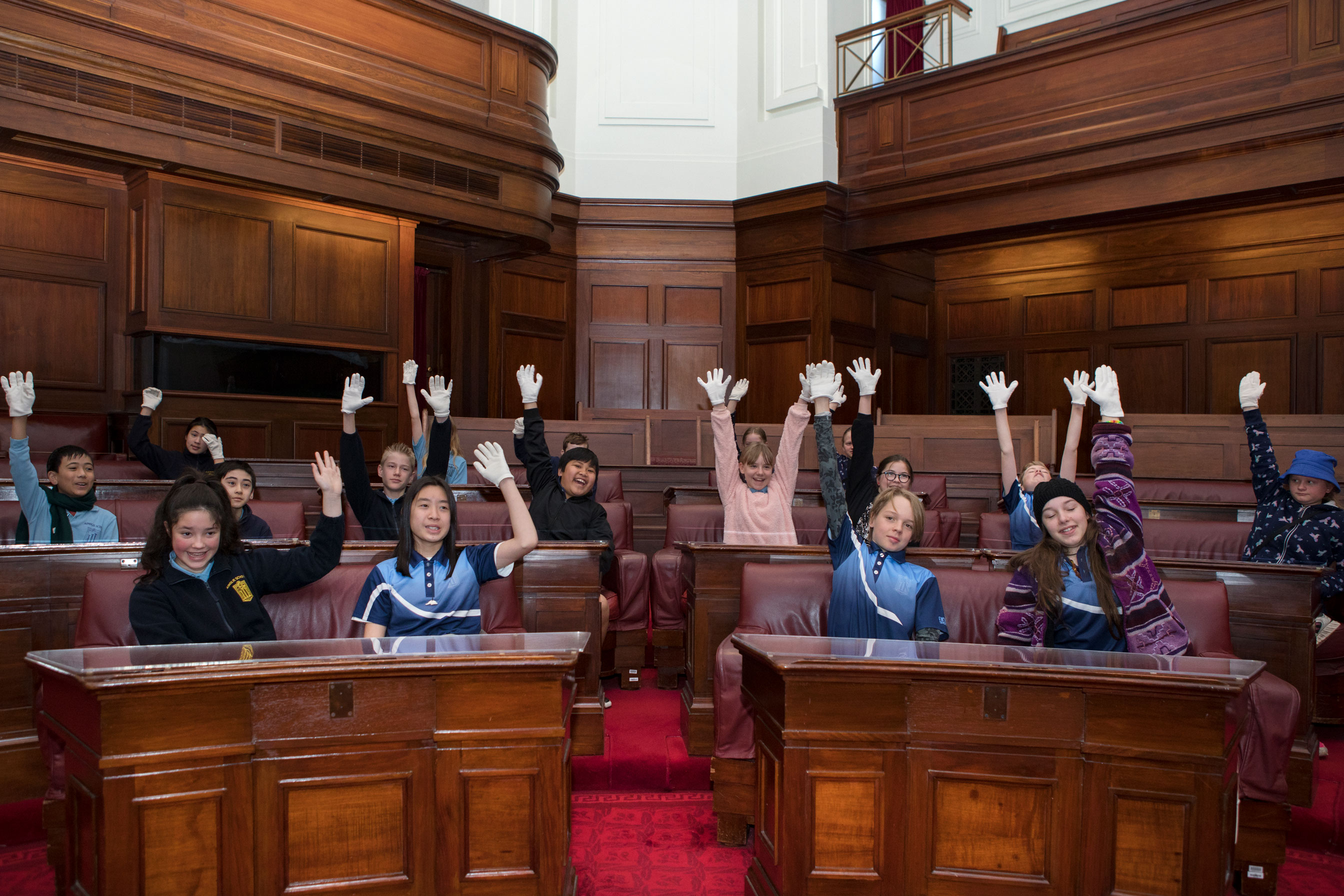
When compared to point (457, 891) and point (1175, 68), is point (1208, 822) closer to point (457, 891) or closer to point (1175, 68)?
point (457, 891)

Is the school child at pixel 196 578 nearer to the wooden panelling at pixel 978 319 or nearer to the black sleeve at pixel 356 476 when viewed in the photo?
the black sleeve at pixel 356 476

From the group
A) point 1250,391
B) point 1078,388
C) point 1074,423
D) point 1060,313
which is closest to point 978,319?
point 1060,313

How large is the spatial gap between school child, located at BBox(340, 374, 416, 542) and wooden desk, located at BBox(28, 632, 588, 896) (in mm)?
1851

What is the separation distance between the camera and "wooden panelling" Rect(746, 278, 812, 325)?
9.67 m

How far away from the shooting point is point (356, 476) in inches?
162

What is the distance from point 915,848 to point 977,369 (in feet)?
31.7

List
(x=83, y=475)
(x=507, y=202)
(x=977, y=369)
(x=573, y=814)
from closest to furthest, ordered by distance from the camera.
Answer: (x=573, y=814)
(x=83, y=475)
(x=507, y=202)
(x=977, y=369)

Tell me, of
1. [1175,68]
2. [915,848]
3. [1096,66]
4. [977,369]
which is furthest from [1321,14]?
[915,848]

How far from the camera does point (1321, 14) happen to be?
664 centimetres

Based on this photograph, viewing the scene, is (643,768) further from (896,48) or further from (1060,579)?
(896,48)

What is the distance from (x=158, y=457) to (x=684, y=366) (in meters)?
5.79

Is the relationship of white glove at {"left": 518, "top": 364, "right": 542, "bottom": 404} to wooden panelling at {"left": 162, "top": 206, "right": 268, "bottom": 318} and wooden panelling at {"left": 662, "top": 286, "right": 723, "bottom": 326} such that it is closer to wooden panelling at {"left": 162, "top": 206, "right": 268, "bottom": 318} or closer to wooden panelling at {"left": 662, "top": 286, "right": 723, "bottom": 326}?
wooden panelling at {"left": 162, "top": 206, "right": 268, "bottom": 318}

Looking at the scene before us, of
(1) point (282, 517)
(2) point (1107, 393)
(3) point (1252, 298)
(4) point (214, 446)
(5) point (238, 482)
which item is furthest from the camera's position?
(3) point (1252, 298)

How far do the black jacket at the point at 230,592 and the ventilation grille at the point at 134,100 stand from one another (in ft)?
15.8
